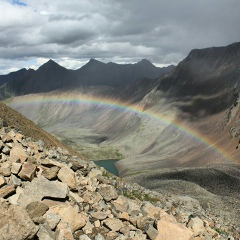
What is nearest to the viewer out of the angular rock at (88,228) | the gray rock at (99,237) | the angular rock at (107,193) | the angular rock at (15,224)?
the angular rock at (15,224)

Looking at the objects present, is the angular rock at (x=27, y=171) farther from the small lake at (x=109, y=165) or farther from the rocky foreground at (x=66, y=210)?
the small lake at (x=109, y=165)

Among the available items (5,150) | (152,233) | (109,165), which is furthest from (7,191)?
(109,165)

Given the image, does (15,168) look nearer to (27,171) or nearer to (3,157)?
(27,171)

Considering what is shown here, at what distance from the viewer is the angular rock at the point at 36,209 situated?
514 inches

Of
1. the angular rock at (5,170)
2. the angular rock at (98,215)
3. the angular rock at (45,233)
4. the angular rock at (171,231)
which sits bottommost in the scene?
the angular rock at (171,231)

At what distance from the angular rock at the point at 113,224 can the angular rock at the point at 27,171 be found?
163 inches

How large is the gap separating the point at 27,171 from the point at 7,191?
1728mm

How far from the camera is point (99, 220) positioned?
15164 millimetres

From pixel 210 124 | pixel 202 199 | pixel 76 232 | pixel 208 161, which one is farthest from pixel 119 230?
pixel 210 124

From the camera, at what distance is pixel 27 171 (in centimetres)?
1506

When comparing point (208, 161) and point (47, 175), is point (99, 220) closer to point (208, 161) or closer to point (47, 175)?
point (47, 175)

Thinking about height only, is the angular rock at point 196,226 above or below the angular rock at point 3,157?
below

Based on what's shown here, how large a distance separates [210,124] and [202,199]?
4849 inches

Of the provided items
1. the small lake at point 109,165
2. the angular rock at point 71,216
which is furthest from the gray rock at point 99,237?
the small lake at point 109,165
